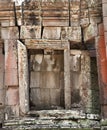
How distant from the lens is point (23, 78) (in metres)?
11.0

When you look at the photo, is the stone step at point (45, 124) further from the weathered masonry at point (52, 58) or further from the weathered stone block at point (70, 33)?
the weathered stone block at point (70, 33)

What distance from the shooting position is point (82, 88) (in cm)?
1139

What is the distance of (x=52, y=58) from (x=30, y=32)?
2.93ft

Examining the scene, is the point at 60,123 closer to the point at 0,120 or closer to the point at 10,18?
the point at 0,120

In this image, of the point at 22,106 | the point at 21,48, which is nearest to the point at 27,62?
the point at 21,48

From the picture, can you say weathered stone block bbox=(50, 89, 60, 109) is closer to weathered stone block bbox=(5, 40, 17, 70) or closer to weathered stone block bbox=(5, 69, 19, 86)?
weathered stone block bbox=(5, 69, 19, 86)

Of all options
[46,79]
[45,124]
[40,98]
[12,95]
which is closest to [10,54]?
[12,95]

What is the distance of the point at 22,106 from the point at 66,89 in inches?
45.5

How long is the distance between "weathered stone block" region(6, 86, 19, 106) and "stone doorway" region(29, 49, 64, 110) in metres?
0.47

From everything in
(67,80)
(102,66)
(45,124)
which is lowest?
(45,124)

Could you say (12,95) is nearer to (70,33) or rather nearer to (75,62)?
(75,62)

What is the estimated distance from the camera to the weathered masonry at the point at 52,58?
11.0 meters

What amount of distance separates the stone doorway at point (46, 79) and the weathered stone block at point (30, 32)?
0.42 m

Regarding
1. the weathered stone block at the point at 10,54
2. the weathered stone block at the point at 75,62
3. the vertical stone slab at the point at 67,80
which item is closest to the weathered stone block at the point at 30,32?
the weathered stone block at the point at 10,54
